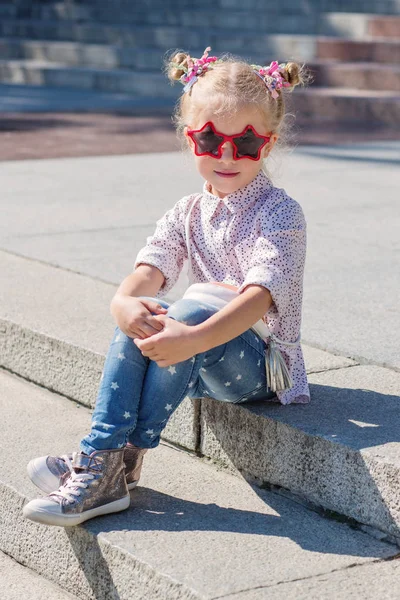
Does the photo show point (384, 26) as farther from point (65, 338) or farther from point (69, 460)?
point (69, 460)

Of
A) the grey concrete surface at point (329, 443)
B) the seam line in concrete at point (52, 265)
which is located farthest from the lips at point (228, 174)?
the seam line in concrete at point (52, 265)

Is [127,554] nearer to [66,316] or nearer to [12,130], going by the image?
[66,316]

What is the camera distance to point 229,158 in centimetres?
264

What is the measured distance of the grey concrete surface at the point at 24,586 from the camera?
8.16ft

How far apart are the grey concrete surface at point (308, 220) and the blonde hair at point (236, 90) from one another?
0.16 meters

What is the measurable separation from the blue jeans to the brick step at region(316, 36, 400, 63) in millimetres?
9939

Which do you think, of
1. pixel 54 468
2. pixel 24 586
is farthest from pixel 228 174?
pixel 24 586

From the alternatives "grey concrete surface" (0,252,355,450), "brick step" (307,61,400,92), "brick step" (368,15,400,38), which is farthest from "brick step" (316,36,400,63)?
"grey concrete surface" (0,252,355,450)

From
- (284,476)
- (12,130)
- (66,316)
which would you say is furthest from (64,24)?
(284,476)

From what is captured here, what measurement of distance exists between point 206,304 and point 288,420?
1.15ft

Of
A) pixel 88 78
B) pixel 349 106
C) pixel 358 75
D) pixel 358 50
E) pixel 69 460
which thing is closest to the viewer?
pixel 69 460

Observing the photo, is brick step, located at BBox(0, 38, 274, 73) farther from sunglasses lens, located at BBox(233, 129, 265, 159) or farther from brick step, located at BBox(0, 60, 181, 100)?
sunglasses lens, located at BBox(233, 129, 265, 159)

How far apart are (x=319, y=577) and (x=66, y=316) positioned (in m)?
1.54

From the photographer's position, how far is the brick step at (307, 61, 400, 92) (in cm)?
1124
